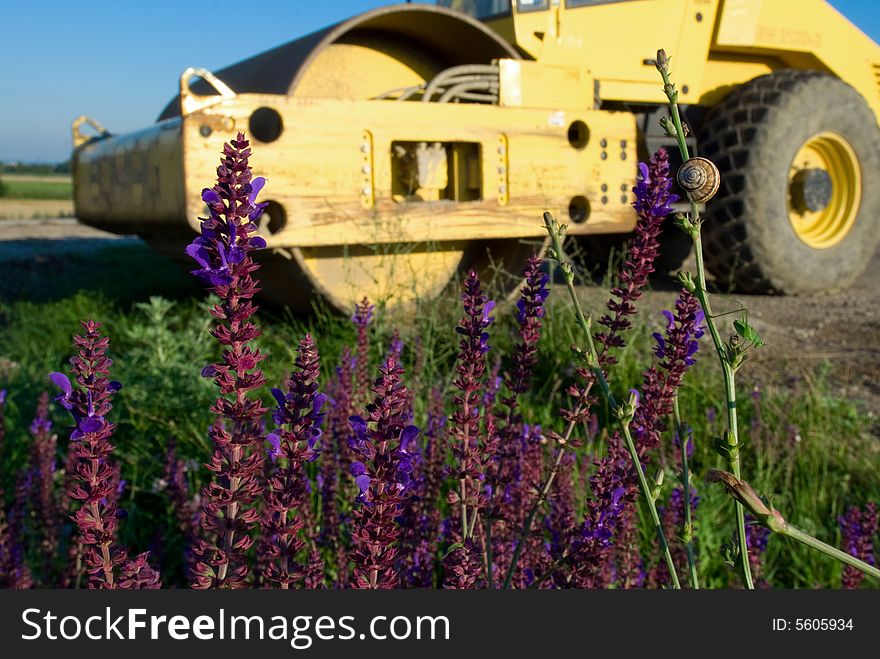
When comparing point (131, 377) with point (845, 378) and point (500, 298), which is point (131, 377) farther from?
point (845, 378)

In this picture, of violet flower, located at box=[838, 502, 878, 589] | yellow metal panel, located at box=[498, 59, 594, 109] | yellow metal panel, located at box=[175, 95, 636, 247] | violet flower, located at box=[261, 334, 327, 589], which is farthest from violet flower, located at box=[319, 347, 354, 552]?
yellow metal panel, located at box=[498, 59, 594, 109]

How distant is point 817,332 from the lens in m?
4.82

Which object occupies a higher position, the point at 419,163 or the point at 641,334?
the point at 419,163

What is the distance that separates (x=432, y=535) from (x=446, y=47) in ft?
12.7

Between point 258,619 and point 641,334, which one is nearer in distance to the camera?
point 258,619

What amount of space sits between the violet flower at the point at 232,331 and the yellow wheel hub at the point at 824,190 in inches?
226

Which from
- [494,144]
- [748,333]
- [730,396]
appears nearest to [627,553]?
[730,396]

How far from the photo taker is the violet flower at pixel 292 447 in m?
1.00

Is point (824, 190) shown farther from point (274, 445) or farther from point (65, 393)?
point (65, 393)

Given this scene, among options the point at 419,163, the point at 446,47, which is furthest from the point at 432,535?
the point at 446,47

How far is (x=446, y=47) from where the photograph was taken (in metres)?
4.98

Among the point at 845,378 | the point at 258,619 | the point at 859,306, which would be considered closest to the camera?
the point at 258,619

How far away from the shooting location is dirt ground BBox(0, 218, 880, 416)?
3.79 metres

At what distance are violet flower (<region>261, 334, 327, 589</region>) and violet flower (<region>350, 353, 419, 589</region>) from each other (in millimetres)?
90
